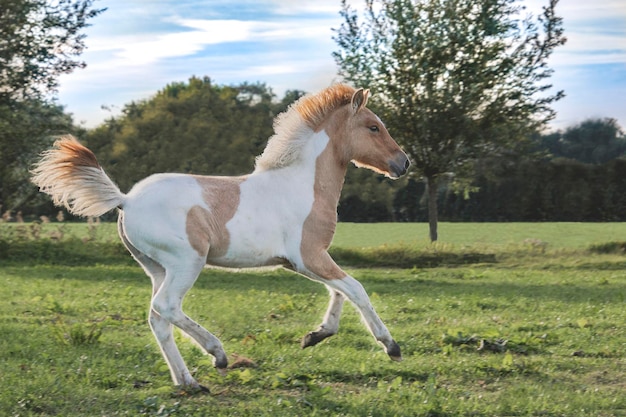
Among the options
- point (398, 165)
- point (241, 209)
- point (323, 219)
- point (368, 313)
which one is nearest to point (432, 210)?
point (398, 165)

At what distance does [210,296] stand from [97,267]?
6.27 meters

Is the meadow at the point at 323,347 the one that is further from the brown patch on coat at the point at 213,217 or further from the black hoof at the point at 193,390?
the brown patch on coat at the point at 213,217

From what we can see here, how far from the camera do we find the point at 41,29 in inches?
867

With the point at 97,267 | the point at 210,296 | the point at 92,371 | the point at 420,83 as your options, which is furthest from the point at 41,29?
the point at 92,371

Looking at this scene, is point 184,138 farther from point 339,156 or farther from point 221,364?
point 221,364

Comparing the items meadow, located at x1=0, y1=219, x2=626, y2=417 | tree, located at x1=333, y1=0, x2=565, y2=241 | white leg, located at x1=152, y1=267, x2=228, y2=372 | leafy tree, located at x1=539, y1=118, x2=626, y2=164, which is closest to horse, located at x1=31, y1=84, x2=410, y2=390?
white leg, located at x1=152, y1=267, x2=228, y2=372

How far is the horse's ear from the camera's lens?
7.33 meters

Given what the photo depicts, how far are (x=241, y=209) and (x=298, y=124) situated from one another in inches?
39.9

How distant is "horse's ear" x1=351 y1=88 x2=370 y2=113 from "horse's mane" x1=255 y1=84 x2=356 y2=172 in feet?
0.35

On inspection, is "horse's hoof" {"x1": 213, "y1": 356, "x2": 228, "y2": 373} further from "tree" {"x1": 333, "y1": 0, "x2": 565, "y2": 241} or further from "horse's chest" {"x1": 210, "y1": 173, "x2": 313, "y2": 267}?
"tree" {"x1": 333, "y1": 0, "x2": 565, "y2": 241}

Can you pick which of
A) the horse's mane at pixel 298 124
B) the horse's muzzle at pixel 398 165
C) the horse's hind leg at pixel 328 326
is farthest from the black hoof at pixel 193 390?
the horse's muzzle at pixel 398 165

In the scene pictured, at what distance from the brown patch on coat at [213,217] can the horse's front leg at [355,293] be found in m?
0.73

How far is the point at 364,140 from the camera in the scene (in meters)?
7.52

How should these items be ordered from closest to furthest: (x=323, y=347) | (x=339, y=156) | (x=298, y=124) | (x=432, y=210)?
(x=298, y=124) → (x=339, y=156) → (x=323, y=347) → (x=432, y=210)
